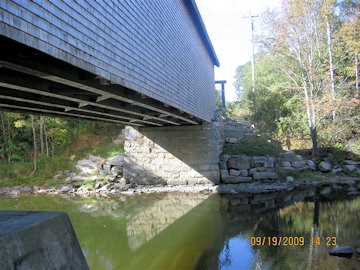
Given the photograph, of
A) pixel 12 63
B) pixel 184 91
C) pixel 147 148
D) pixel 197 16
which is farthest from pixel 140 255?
pixel 197 16

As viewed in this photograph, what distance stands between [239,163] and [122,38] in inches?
256

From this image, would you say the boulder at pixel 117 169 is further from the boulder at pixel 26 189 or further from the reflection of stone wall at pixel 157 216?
the boulder at pixel 26 189

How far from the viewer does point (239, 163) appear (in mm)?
9289

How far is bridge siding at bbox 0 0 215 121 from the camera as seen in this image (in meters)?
2.36

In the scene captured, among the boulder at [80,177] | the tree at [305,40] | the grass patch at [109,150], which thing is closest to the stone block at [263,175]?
the tree at [305,40]

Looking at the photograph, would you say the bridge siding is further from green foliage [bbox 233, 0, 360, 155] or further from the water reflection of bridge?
green foliage [bbox 233, 0, 360, 155]

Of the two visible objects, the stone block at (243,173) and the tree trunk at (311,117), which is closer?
the stone block at (243,173)

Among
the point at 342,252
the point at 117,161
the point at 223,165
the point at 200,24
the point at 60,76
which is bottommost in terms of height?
the point at 342,252

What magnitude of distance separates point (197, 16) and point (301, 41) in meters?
5.84

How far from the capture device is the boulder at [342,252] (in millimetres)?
3731

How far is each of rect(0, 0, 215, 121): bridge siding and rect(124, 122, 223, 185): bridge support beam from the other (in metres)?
1.75

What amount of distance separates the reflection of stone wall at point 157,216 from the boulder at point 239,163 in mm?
1757
